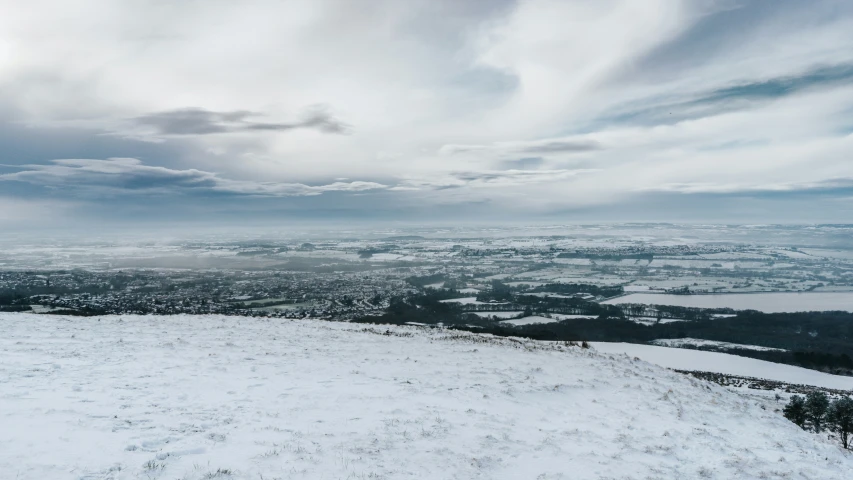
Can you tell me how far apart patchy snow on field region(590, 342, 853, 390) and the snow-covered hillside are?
66.2 feet

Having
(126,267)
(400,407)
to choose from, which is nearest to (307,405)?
(400,407)

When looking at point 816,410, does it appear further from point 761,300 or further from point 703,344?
point 761,300

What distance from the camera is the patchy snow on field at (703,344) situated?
154 feet

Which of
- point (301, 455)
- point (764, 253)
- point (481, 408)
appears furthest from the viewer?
point (764, 253)

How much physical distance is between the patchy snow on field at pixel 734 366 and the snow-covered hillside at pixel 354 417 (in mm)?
20189

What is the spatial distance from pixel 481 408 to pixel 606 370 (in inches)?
289

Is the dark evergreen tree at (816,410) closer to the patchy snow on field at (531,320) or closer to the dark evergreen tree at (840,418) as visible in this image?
the dark evergreen tree at (840,418)

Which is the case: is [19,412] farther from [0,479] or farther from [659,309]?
[659,309]

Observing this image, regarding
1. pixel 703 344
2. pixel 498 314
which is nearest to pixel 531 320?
pixel 498 314

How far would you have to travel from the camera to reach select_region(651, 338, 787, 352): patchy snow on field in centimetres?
4707

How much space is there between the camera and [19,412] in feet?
25.5

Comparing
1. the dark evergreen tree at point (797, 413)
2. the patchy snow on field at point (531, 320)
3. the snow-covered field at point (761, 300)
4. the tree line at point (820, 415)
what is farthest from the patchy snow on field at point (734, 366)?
the snow-covered field at point (761, 300)

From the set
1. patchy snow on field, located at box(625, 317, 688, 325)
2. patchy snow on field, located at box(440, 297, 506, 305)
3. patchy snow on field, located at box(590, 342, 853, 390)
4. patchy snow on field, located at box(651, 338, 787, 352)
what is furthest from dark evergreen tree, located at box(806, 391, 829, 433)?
patchy snow on field, located at box(440, 297, 506, 305)

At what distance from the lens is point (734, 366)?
117 ft
